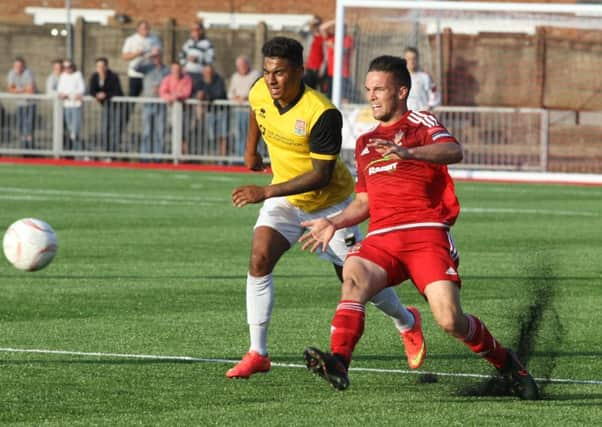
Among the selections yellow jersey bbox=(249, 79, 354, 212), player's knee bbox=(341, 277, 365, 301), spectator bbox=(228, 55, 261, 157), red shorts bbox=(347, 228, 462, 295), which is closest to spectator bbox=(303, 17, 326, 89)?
spectator bbox=(228, 55, 261, 157)

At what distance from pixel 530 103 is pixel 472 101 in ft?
3.45

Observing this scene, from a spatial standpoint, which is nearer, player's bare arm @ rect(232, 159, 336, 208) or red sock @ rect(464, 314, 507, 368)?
red sock @ rect(464, 314, 507, 368)

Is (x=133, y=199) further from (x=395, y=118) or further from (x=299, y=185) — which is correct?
(x=395, y=118)

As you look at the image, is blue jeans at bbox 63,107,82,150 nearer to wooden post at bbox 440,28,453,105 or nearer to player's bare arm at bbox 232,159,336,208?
wooden post at bbox 440,28,453,105

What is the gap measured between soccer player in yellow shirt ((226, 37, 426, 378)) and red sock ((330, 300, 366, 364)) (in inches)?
41.8

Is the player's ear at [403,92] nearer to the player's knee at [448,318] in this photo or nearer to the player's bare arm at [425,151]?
the player's bare arm at [425,151]

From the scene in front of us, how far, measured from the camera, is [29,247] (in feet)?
34.9

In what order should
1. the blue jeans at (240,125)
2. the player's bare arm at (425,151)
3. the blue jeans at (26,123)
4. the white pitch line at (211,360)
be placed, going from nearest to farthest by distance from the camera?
the player's bare arm at (425,151)
the white pitch line at (211,360)
the blue jeans at (240,125)
the blue jeans at (26,123)

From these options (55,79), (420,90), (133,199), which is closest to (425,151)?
(133,199)

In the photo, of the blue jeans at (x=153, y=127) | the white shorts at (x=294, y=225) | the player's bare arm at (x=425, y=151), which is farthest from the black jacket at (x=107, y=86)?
the player's bare arm at (x=425, y=151)

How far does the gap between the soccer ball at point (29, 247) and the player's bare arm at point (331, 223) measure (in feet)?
7.93

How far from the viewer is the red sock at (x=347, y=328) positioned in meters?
8.15

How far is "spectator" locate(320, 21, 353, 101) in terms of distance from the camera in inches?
1147

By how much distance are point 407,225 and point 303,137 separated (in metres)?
1.27
